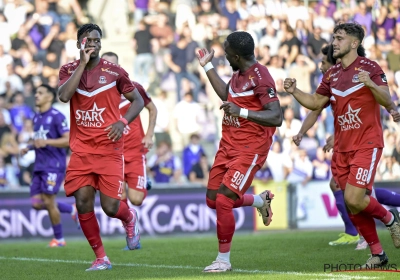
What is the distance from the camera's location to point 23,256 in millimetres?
11578

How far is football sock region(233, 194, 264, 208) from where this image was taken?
9064 mm

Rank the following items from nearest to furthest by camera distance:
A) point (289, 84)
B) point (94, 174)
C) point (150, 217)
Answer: point (289, 84) < point (94, 174) < point (150, 217)

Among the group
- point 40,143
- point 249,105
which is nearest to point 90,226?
point 249,105

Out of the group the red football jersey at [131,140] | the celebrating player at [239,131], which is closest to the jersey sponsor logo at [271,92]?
the celebrating player at [239,131]

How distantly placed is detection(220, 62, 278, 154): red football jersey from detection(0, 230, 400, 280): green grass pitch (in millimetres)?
1409

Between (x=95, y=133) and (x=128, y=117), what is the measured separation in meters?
0.42

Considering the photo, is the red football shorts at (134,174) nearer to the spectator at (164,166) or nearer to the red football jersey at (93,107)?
the red football jersey at (93,107)

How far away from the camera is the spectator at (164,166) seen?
18031mm

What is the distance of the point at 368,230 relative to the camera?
882 centimetres

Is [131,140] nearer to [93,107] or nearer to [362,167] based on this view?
[93,107]

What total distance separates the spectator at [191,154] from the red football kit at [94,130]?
9205 millimetres

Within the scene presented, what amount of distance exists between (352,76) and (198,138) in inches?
394

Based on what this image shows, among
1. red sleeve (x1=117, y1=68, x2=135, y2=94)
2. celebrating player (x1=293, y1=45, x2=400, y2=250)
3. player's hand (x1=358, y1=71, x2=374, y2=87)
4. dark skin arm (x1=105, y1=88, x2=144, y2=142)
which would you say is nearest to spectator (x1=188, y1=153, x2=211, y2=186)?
celebrating player (x1=293, y1=45, x2=400, y2=250)

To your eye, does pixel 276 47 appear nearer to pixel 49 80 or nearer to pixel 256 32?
pixel 256 32
